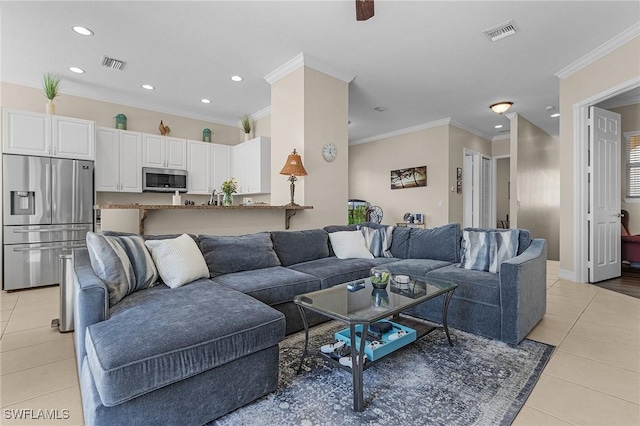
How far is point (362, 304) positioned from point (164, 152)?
4.72 meters

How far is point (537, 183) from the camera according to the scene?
6691 mm

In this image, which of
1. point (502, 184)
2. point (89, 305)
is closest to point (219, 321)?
point (89, 305)

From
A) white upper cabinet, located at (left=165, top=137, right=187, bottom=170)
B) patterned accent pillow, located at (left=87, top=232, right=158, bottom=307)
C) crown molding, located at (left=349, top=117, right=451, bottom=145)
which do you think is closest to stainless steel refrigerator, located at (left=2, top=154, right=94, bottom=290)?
white upper cabinet, located at (left=165, top=137, right=187, bottom=170)

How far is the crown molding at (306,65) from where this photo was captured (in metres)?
3.74

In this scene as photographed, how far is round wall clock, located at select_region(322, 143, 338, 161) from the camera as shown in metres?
4.07

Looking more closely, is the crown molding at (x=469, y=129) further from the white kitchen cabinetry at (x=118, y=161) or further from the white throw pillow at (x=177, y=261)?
the white kitchen cabinetry at (x=118, y=161)

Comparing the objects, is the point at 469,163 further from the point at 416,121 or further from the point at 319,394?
the point at 319,394

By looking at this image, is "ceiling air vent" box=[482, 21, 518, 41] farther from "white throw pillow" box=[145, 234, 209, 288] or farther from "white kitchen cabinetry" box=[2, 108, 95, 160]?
"white kitchen cabinetry" box=[2, 108, 95, 160]

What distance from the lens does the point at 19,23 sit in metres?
3.02

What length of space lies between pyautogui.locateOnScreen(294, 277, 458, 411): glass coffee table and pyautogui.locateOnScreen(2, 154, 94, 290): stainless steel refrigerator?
3920 millimetres

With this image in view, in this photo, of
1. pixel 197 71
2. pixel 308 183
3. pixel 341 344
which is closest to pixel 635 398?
pixel 341 344

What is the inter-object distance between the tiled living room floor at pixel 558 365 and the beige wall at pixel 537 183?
320 centimetres

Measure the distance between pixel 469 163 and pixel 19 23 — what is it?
24.2 feet

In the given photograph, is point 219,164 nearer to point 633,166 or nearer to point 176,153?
point 176,153
